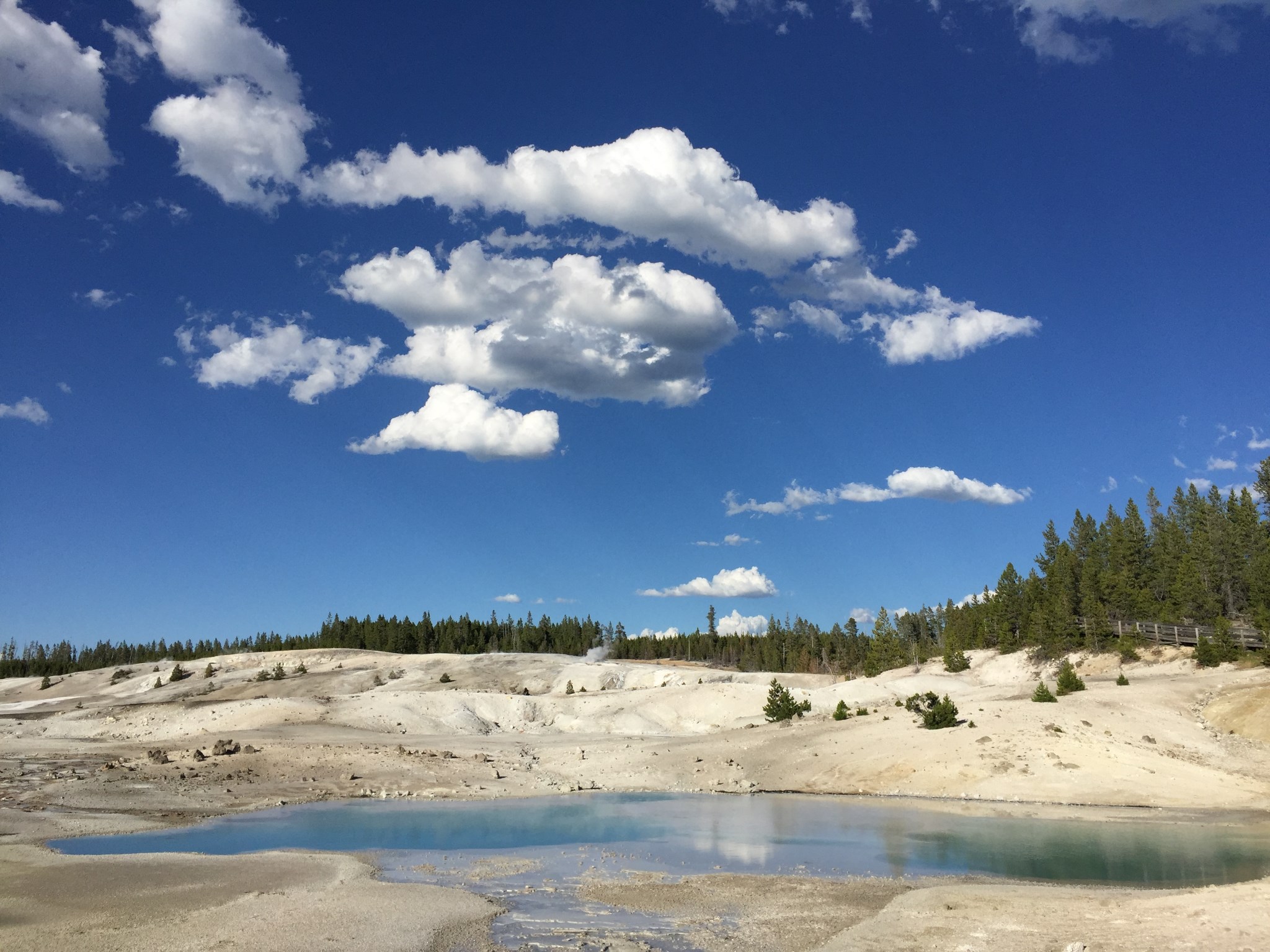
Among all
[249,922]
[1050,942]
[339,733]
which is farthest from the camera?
A: [339,733]

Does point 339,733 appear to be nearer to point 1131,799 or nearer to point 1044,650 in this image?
point 1131,799

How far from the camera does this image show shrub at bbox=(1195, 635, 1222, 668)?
54.7 metres

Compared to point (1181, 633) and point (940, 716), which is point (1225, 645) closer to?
point (1181, 633)

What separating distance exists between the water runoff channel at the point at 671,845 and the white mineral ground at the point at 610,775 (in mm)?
1254

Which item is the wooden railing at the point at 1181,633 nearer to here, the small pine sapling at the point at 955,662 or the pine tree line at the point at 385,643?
the small pine sapling at the point at 955,662

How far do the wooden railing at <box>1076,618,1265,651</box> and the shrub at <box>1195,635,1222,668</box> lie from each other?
8.45 feet

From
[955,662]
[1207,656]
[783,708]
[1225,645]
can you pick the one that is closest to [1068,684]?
[1207,656]

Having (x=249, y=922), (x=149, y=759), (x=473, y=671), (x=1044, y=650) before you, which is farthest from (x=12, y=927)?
(x=1044, y=650)

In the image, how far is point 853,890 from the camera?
1945 centimetres

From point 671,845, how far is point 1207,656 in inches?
1877

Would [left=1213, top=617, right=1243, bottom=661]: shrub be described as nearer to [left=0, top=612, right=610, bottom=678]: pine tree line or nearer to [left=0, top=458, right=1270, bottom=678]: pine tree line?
[left=0, top=458, right=1270, bottom=678]: pine tree line

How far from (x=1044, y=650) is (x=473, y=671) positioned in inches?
2124

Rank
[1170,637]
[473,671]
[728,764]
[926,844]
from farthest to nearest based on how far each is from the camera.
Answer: [473,671]
[1170,637]
[728,764]
[926,844]

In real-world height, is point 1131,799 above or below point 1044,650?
below
